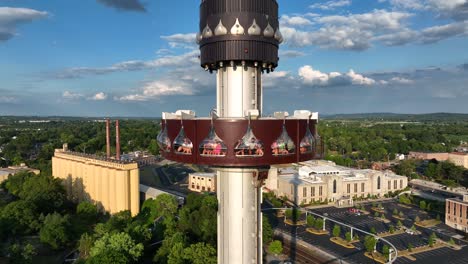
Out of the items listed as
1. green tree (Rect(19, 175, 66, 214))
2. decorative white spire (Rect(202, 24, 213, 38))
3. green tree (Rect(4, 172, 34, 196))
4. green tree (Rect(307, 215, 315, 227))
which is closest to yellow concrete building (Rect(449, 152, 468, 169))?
green tree (Rect(307, 215, 315, 227))

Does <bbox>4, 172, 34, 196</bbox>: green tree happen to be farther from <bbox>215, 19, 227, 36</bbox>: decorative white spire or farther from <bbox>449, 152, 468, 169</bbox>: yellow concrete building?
<bbox>449, 152, 468, 169</bbox>: yellow concrete building

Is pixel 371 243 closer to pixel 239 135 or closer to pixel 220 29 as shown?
pixel 239 135

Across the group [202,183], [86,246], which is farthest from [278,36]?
[202,183]

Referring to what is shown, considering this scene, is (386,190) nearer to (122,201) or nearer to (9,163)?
(122,201)

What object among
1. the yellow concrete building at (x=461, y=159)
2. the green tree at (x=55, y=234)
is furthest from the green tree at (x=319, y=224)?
the yellow concrete building at (x=461, y=159)

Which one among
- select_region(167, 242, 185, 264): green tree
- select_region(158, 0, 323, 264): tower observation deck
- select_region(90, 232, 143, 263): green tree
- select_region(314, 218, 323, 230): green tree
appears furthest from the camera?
select_region(314, 218, 323, 230): green tree

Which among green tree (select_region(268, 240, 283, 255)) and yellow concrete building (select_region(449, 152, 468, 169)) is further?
yellow concrete building (select_region(449, 152, 468, 169))
